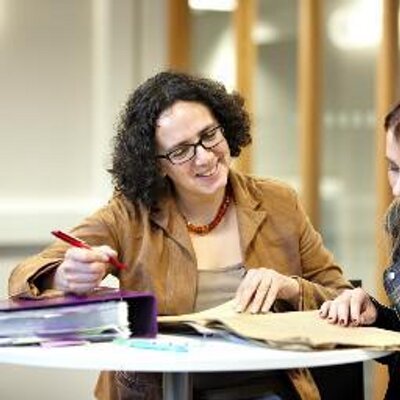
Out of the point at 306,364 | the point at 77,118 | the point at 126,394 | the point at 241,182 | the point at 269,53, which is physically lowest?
the point at 126,394

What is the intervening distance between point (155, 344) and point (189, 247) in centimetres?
55

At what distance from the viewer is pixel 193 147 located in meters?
1.77

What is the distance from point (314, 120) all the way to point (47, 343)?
198 cm

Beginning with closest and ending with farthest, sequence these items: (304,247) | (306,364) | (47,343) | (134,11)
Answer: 1. (306,364)
2. (47,343)
3. (304,247)
4. (134,11)

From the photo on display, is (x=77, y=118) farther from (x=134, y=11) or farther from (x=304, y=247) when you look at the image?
(x=304, y=247)

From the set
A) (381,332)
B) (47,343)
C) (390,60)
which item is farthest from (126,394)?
(390,60)

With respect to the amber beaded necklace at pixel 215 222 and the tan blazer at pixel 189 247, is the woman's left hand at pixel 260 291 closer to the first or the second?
the tan blazer at pixel 189 247

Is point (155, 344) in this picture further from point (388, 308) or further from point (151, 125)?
point (151, 125)

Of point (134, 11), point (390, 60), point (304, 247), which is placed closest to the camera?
point (304, 247)

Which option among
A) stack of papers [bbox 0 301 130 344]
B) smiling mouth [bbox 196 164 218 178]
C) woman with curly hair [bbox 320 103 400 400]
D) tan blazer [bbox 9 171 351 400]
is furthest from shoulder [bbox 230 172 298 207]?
stack of papers [bbox 0 301 130 344]

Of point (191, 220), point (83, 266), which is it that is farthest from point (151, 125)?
point (83, 266)

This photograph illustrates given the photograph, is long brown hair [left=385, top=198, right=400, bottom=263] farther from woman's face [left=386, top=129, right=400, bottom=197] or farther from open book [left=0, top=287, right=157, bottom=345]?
open book [left=0, top=287, right=157, bottom=345]

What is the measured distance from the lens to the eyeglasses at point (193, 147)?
69.9 inches

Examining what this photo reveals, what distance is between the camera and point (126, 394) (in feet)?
5.49
